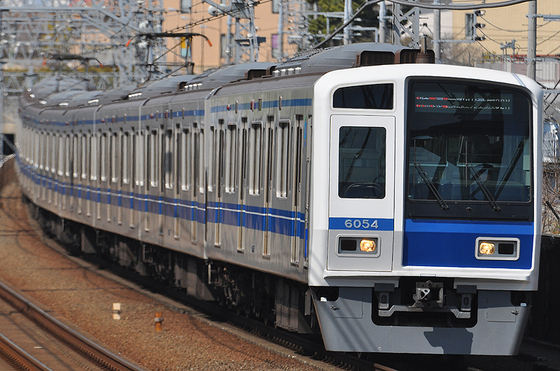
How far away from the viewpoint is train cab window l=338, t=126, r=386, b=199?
9.21 m

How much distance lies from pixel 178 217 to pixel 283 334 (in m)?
3.29

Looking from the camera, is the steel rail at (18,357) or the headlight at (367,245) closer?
the headlight at (367,245)

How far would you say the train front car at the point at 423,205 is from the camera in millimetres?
9172

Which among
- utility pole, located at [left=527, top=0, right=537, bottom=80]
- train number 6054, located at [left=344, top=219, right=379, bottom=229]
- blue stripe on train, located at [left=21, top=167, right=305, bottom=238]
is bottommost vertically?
blue stripe on train, located at [left=21, top=167, right=305, bottom=238]

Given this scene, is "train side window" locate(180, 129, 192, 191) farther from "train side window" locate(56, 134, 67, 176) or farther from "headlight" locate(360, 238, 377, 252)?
"train side window" locate(56, 134, 67, 176)

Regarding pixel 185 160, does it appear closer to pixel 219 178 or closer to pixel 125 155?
pixel 219 178

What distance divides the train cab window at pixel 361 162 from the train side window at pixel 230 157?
3.27 meters

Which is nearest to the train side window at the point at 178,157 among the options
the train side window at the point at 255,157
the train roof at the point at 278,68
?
the train roof at the point at 278,68

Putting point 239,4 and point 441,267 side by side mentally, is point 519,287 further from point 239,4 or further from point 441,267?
point 239,4

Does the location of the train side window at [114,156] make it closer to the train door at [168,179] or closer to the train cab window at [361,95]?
the train door at [168,179]

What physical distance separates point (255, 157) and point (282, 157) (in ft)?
3.20

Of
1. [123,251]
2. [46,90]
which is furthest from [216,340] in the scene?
[46,90]

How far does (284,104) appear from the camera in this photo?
10578mm

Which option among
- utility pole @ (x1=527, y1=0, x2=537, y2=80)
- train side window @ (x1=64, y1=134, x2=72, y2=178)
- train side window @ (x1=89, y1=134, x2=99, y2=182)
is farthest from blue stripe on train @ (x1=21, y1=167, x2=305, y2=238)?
utility pole @ (x1=527, y1=0, x2=537, y2=80)
